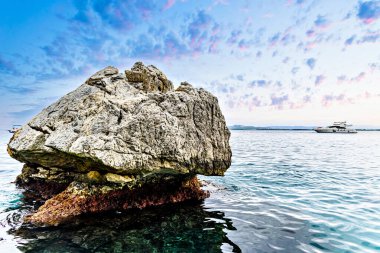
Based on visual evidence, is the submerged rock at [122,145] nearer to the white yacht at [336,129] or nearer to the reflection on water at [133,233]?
the reflection on water at [133,233]

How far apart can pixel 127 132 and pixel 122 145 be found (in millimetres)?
595

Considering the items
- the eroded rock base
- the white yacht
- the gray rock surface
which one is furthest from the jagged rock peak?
the white yacht

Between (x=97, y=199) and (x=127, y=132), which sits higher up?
(x=127, y=132)

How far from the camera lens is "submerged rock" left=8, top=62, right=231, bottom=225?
10.2 m

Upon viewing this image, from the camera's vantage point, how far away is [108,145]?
9.90 m

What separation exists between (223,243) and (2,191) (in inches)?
538

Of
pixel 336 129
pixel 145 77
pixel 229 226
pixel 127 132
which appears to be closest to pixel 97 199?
pixel 127 132

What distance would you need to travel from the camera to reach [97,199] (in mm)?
10820

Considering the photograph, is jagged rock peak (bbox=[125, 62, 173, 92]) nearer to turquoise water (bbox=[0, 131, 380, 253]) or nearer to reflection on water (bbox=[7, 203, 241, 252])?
turquoise water (bbox=[0, 131, 380, 253])

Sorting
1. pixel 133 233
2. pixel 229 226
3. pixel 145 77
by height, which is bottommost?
pixel 229 226

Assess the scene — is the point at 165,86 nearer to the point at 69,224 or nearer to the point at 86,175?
the point at 86,175

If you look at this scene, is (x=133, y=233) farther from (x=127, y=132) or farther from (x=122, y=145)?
(x=127, y=132)

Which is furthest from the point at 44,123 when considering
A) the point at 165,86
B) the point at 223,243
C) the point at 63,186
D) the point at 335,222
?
the point at 335,222

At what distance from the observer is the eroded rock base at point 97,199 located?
991cm
